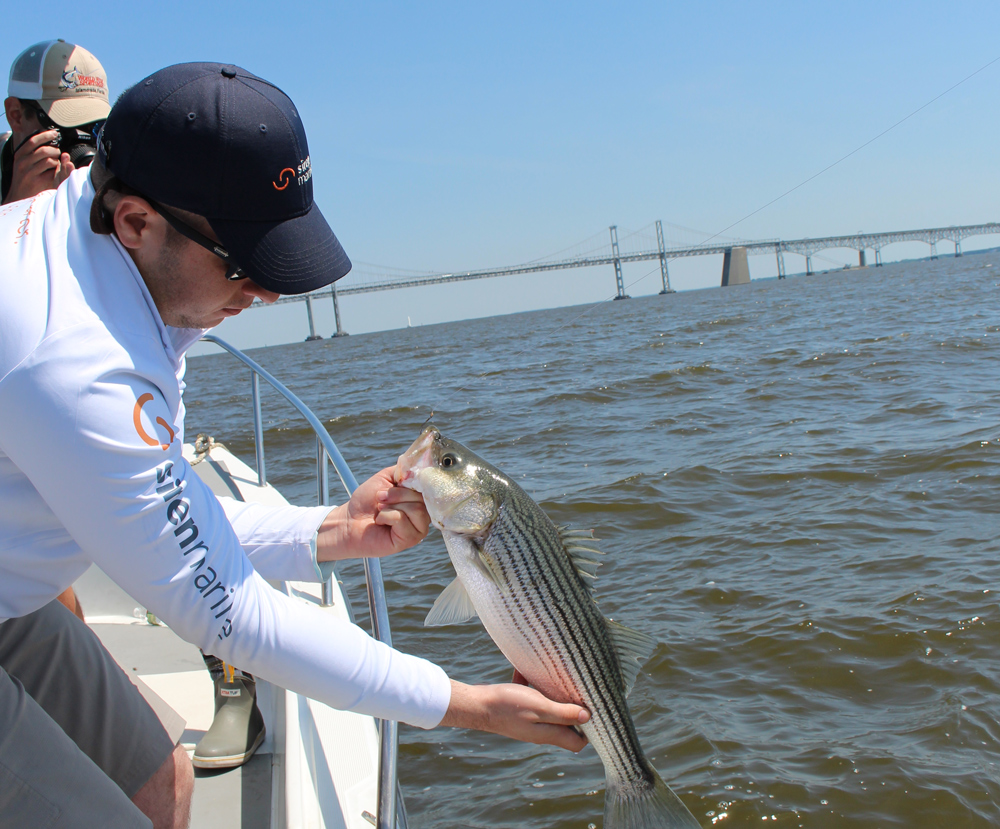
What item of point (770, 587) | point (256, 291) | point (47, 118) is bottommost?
point (770, 587)

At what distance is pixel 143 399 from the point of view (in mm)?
1361

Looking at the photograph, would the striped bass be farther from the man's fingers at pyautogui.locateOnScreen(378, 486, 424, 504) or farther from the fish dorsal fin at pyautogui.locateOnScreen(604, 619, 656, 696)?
the man's fingers at pyautogui.locateOnScreen(378, 486, 424, 504)

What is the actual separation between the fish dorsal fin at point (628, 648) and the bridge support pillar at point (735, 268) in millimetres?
94087

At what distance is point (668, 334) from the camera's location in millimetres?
27250

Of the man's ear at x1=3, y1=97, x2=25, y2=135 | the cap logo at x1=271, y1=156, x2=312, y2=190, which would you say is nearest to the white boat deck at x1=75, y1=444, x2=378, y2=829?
the cap logo at x1=271, y1=156, x2=312, y2=190

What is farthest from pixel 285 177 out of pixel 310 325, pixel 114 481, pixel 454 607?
pixel 310 325

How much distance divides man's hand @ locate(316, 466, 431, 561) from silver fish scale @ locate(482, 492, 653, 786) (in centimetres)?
34

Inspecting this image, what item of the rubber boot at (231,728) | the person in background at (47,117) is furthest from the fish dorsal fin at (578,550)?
the person in background at (47,117)

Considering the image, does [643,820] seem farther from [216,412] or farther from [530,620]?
[216,412]

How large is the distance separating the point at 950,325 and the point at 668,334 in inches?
389

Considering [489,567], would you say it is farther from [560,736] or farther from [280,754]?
[280,754]

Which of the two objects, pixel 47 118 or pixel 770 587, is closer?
pixel 47 118

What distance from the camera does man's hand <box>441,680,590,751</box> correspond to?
1.85 meters

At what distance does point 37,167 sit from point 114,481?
2367 mm
